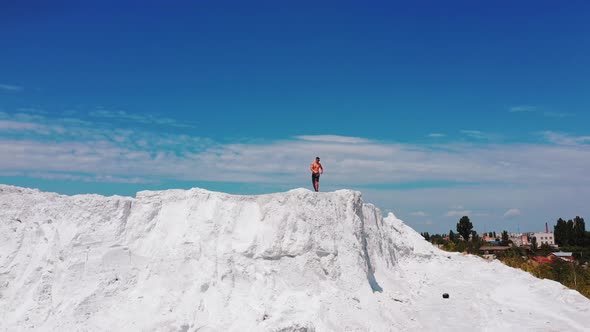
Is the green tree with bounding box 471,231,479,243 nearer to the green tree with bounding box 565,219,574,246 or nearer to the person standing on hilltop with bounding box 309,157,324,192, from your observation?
the green tree with bounding box 565,219,574,246

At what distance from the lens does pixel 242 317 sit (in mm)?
14852

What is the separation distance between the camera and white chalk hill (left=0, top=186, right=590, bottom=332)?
14859mm

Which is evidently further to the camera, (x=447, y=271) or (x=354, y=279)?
(x=447, y=271)

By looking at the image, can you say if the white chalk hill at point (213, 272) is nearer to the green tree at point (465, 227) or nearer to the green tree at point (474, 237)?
the green tree at point (474, 237)

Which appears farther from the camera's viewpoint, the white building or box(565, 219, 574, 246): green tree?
the white building

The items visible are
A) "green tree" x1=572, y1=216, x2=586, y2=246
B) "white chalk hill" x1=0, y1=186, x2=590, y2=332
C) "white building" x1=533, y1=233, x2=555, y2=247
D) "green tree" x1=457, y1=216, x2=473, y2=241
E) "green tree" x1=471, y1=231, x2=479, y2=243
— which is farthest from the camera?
"white building" x1=533, y1=233, x2=555, y2=247

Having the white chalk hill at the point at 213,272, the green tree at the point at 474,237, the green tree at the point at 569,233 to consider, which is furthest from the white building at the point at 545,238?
the white chalk hill at the point at 213,272

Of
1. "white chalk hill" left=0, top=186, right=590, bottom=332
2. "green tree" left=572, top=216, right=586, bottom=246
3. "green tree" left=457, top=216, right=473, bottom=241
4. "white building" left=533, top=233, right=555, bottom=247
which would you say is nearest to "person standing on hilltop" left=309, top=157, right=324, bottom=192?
"white chalk hill" left=0, top=186, right=590, bottom=332

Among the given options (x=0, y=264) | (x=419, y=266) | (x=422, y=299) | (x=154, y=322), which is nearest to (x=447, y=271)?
(x=419, y=266)

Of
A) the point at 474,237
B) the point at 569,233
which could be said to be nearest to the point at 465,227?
the point at 474,237

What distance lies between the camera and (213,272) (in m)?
16.0

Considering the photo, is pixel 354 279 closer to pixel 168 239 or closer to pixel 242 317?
pixel 242 317

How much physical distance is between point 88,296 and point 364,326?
8216 mm

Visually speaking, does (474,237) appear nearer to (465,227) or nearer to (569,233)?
(465,227)
